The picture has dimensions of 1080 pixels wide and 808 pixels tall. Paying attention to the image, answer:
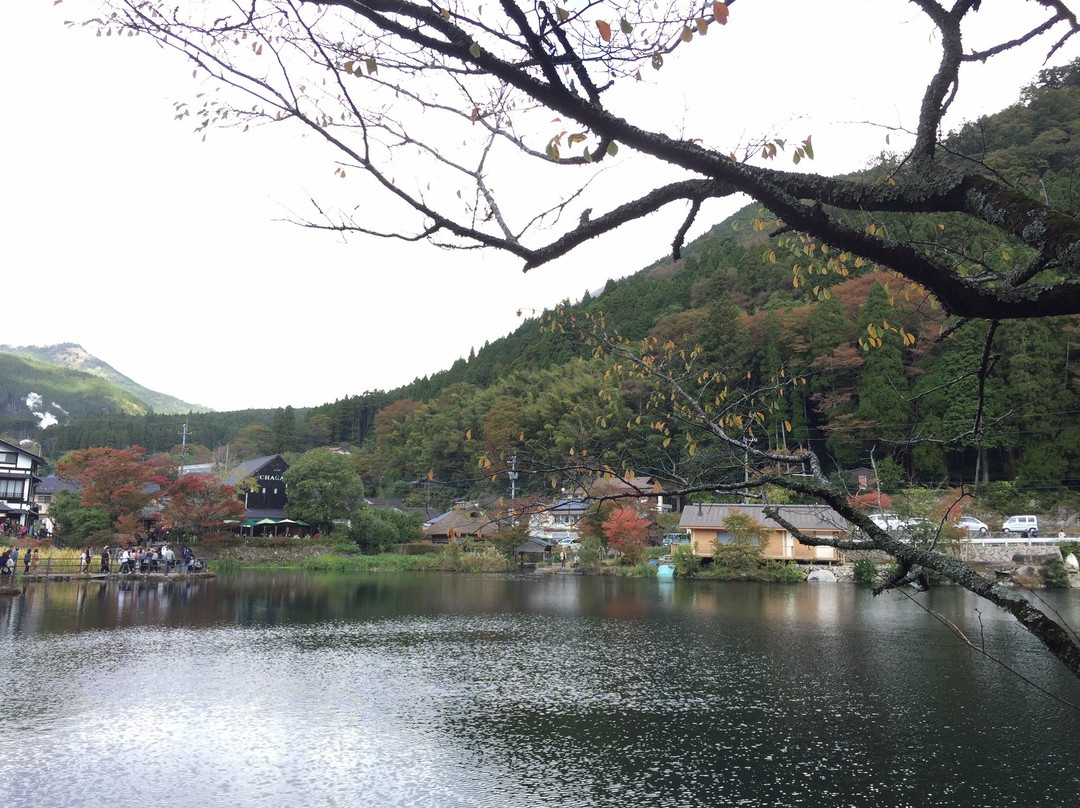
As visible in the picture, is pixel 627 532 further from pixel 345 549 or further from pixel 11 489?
pixel 11 489

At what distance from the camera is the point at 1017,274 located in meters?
2.35

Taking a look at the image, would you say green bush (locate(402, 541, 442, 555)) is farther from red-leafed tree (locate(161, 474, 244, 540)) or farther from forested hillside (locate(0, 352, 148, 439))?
forested hillside (locate(0, 352, 148, 439))

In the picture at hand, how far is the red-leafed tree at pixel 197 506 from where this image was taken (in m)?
30.2

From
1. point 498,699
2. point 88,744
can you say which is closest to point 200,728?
point 88,744

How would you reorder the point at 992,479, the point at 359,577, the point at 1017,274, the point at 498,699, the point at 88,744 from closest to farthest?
the point at 1017,274
the point at 88,744
the point at 498,699
the point at 359,577
the point at 992,479

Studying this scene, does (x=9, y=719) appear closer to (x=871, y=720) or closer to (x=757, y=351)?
(x=871, y=720)

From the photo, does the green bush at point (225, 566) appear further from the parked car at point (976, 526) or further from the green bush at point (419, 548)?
the parked car at point (976, 526)

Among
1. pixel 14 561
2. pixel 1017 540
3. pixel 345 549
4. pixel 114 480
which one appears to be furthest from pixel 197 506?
pixel 1017 540

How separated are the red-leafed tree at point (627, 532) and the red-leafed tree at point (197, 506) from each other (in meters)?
16.9

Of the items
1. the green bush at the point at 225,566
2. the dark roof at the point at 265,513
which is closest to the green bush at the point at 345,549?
the green bush at the point at 225,566

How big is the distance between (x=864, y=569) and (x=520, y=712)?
22.8 meters

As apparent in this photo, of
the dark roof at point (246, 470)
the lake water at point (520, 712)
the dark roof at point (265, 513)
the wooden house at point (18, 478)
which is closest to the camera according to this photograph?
the lake water at point (520, 712)

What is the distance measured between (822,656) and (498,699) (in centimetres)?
663

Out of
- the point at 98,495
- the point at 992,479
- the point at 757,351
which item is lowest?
the point at 98,495
